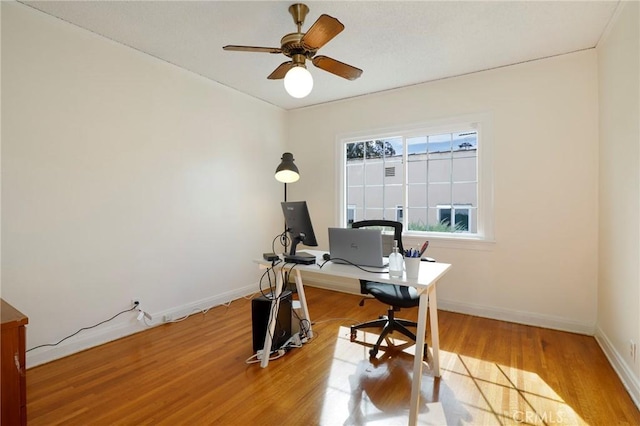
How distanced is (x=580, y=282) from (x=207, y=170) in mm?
3892

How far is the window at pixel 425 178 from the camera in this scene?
331 centimetres

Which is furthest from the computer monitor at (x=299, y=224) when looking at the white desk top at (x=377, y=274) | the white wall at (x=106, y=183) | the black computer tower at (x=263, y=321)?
the white wall at (x=106, y=183)

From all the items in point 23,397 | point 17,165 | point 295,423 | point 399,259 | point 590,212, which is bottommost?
point 295,423

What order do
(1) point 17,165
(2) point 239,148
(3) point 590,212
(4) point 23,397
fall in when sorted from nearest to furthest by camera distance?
(4) point 23,397
(1) point 17,165
(3) point 590,212
(2) point 239,148

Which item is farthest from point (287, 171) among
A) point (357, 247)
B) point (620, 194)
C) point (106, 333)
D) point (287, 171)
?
point (620, 194)

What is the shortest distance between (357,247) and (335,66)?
4.28 feet

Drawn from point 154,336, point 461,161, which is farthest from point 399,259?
point 154,336

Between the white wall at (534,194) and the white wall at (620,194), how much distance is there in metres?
0.14

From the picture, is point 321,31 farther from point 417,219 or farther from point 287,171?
point 417,219

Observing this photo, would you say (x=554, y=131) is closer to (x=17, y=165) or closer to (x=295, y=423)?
(x=295, y=423)

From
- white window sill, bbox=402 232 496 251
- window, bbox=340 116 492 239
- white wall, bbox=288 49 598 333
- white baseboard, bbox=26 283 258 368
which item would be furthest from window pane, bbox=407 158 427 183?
white baseboard, bbox=26 283 258 368

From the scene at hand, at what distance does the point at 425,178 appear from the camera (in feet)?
12.0

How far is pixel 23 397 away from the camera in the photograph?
1.28 m

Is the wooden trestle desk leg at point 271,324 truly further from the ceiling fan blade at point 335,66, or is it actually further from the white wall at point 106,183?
the ceiling fan blade at point 335,66
